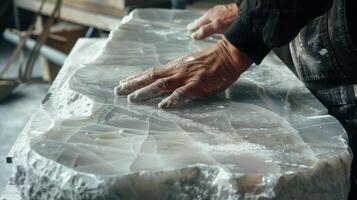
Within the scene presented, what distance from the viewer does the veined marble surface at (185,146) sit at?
2.32 ft

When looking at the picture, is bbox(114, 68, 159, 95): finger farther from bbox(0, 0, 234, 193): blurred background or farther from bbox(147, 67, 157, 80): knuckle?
bbox(0, 0, 234, 193): blurred background

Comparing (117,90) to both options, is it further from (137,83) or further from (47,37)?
(47,37)

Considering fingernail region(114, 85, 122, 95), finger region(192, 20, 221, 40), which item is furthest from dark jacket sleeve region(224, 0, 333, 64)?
finger region(192, 20, 221, 40)

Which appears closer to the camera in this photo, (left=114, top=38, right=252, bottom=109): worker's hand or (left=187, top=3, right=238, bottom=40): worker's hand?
(left=114, top=38, right=252, bottom=109): worker's hand

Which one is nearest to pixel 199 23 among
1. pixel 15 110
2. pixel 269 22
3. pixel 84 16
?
pixel 269 22

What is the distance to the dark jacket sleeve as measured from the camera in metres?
0.81

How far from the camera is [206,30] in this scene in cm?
131

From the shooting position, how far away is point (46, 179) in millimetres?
732

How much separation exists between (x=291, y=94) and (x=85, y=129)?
0.42 metres

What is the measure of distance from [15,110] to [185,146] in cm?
154

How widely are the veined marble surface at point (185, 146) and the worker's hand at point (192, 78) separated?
21 mm

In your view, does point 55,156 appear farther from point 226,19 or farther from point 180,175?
point 226,19

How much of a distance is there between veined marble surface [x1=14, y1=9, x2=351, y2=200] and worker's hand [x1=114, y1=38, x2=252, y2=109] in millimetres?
21

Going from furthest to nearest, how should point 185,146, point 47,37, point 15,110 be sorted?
1. point 47,37
2. point 15,110
3. point 185,146
